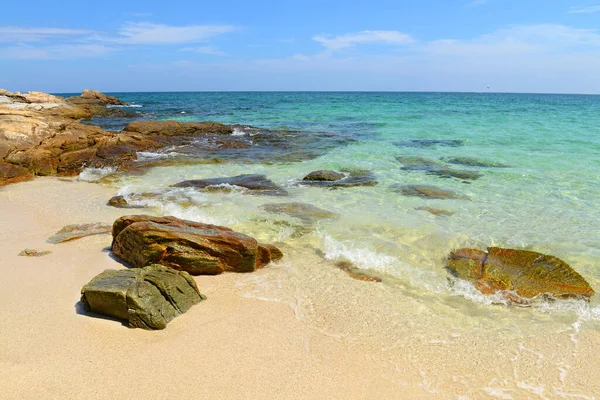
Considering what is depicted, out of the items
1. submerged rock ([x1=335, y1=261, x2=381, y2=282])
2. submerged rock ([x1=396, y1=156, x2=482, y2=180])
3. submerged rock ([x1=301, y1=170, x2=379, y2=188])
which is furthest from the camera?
submerged rock ([x1=396, y1=156, x2=482, y2=180])

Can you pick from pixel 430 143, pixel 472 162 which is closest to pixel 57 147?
pixel 472 162

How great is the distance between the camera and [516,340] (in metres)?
4.55

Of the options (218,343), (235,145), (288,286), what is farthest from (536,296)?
(235,145)

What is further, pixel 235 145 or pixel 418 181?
pixel 235 145

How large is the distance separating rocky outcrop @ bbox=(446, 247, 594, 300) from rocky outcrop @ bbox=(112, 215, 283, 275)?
315 centimetres

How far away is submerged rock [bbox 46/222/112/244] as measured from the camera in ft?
23.0

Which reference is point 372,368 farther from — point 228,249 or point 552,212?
point 552,212

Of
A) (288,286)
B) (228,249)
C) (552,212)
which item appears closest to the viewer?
(288,286)

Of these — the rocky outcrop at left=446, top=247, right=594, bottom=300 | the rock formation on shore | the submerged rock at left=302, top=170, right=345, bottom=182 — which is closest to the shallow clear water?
the rocky outcrop at left=446, top=247, right=594, bottom=300

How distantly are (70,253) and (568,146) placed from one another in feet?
66.3

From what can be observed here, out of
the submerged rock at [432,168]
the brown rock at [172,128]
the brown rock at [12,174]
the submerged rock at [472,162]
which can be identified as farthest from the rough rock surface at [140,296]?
the brown rock at [172,128]

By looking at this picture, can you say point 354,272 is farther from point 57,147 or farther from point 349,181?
point 57,147

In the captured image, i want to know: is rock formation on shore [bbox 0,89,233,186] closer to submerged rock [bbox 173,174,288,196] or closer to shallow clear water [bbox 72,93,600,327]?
shallow clear water [bbox 72,93,600,327]

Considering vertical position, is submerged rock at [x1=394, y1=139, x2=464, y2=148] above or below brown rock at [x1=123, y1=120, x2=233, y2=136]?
below
